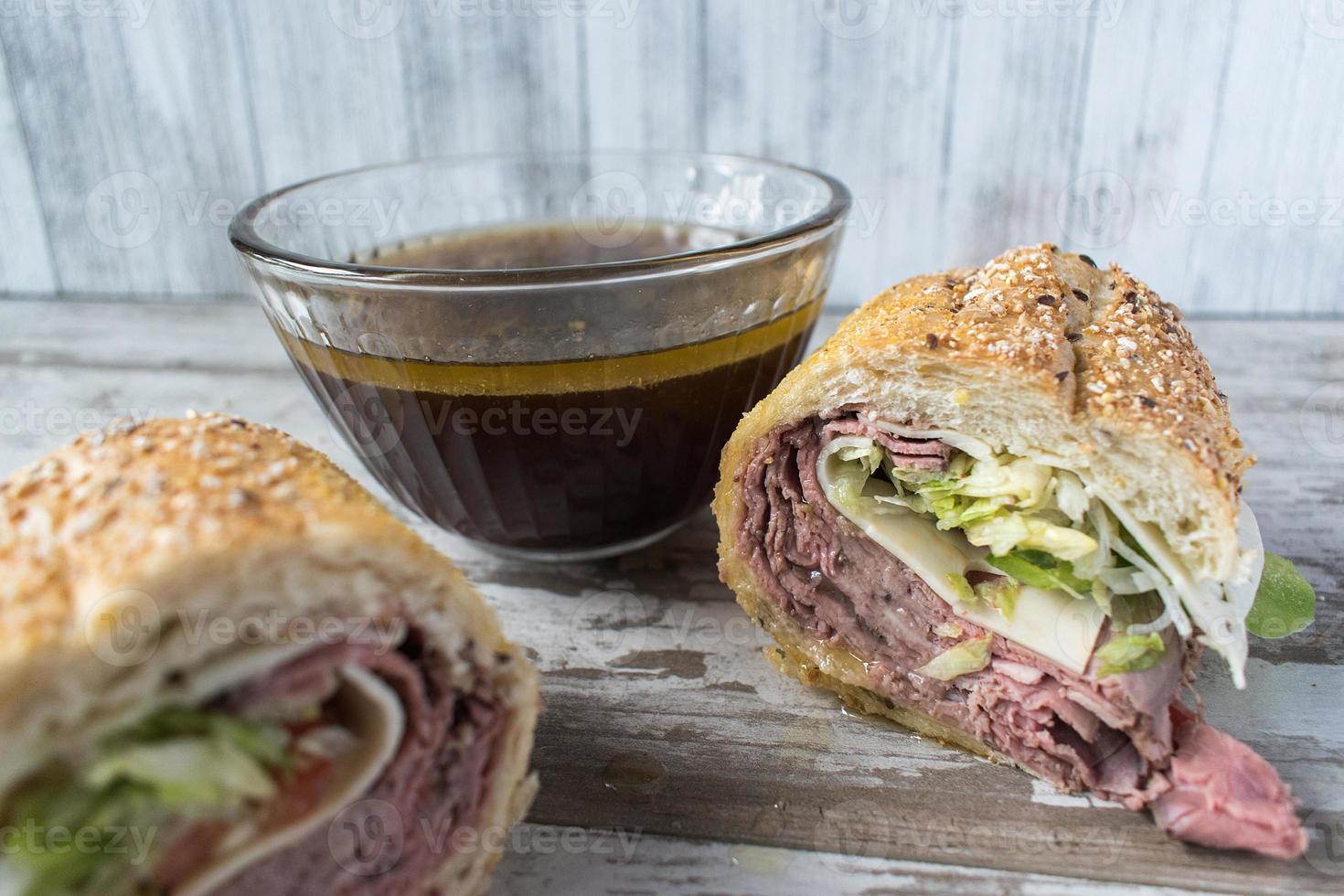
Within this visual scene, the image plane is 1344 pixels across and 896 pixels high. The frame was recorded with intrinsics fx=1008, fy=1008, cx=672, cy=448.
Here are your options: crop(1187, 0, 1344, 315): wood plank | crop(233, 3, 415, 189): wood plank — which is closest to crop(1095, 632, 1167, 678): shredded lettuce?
crop(1187, 0, 1344, 315): wood plank

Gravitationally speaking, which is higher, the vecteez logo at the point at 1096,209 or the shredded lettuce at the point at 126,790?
the vecteez logo at the point at 1096,209

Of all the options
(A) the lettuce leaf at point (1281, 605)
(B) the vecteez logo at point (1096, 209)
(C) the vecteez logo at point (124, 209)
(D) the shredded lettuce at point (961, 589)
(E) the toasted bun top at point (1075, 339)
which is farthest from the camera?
(C) the vecteez logo at point (124, 209)

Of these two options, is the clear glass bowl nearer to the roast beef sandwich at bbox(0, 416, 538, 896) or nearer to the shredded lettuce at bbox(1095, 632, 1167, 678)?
the roast beef sandwich at bbox(0, 416, 538, 896)

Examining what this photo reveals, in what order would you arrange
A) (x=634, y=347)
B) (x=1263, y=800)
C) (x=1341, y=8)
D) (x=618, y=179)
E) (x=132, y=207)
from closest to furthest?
(x=1263, y=800) → (x=634, y=347) → (x=618, y=179) → (x=1341, y=8) → (x=132, y=207)

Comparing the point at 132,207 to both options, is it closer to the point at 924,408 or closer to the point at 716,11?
the point at 716,11

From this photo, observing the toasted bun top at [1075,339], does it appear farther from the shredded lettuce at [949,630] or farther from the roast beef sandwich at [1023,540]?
the shredded lettuce at [949,630]

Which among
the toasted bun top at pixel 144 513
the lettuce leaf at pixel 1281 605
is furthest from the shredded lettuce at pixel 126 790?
the lettuce leaf at pixel 1281 605

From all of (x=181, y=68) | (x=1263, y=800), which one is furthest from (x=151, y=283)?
(x=1263, y=800)
